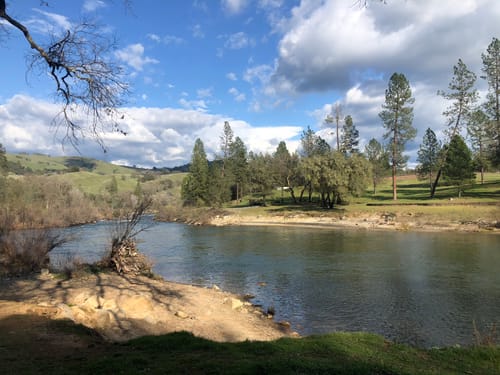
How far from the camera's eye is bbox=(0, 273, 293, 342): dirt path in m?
10.8

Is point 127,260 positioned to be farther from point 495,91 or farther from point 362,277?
point 495,91

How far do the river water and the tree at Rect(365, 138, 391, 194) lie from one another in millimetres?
39906

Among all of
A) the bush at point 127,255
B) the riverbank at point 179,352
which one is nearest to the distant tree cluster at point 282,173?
the bush at point 127,255

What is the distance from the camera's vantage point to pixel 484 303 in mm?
15359

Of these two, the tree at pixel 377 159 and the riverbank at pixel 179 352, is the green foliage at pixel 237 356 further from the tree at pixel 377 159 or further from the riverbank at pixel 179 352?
the tree at pixel 377 159

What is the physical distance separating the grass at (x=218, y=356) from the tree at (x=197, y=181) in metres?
72.4

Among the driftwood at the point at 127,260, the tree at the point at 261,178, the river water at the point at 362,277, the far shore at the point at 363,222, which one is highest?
the tree at the point at 261,178

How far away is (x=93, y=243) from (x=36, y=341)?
1196 inches

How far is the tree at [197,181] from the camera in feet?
269

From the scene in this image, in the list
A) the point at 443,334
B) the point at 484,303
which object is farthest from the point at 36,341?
the point at 484,303

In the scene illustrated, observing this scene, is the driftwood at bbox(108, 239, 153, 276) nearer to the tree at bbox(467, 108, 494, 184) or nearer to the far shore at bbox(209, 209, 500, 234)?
the far shore at bbox(209, 209, 500, 234)

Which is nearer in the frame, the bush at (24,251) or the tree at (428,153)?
the bush at (24,251)

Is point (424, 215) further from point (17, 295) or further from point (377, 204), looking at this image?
point (17, 295)

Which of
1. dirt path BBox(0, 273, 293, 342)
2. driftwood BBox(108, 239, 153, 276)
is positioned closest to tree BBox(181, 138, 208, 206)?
driftwood BBox(108, 239, 153, 276)
